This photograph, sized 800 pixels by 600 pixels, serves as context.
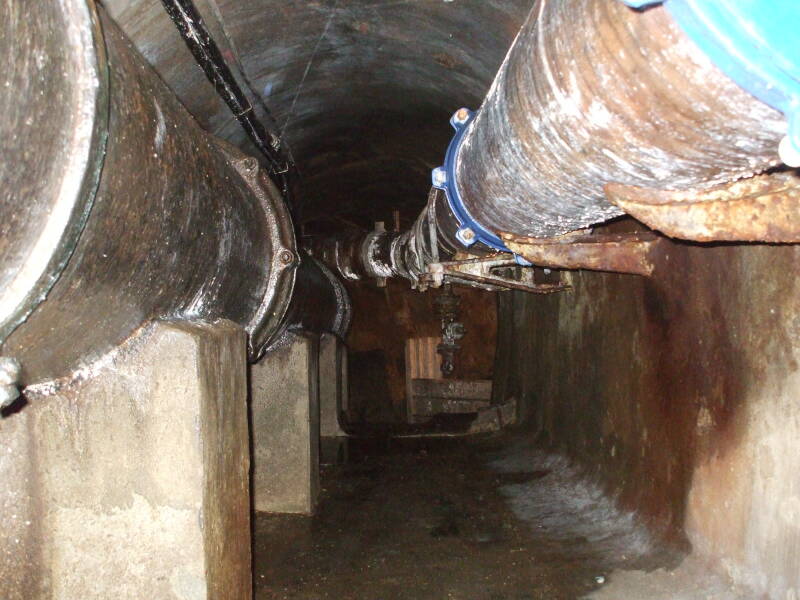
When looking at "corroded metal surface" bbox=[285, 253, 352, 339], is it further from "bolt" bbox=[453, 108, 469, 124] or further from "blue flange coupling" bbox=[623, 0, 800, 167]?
"blue flange coupling" bbox=[623, 0, 800, 167]

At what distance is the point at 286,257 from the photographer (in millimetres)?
2975

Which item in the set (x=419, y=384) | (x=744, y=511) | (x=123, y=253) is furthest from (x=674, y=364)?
(x=419, y=384)

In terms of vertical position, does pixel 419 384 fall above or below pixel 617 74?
below

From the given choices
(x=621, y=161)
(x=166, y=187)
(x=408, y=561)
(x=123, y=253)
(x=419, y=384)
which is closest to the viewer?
(x=621, y=161)

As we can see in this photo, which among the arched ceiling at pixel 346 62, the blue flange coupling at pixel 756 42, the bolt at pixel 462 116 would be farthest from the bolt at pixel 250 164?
the blue flange coupling at pixel 756 42

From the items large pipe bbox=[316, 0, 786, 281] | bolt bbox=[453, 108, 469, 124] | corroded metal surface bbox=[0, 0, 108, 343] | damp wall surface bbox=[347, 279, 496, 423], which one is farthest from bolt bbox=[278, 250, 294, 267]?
damp wall surface bbox=[347, 279, 496, 423]

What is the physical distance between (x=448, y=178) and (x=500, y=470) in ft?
10.3

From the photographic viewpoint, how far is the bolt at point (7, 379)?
1366 mm

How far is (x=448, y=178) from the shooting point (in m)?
2.62

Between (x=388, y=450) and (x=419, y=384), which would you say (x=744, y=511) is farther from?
(x=419, y=384)

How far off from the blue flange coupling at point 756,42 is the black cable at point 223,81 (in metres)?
2.21

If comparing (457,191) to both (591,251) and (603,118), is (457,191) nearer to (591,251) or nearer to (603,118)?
(591,251)

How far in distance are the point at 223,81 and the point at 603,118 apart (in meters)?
2.48

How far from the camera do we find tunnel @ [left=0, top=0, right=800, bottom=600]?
1.28m
